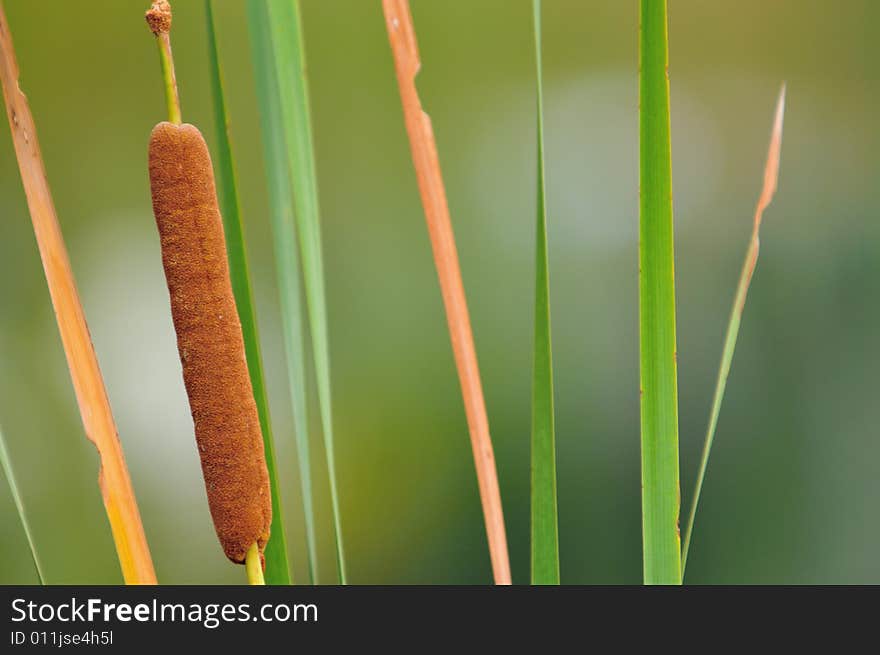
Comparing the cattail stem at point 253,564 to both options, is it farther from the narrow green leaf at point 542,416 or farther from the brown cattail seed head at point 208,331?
the narrow green leaf at point 542,416

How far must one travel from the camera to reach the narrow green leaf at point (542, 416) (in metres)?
0.47

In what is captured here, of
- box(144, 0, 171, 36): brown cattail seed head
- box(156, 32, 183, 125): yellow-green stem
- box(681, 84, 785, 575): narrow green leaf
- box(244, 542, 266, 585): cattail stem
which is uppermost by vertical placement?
box(144, 0, 171, 36): brown cattail seed head

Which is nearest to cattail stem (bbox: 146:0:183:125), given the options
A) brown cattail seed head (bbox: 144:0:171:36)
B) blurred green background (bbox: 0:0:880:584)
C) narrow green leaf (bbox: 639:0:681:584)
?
brown cattail seed head (bbox: 144:0:171:36)

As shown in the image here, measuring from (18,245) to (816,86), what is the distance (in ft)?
7.15

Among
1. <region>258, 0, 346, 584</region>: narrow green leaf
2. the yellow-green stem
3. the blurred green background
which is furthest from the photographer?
the blurred green background

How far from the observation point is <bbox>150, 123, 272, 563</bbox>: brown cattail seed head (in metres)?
0.38

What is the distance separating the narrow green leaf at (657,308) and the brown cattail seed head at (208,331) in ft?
0.68

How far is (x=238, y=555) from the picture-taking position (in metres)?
0.41

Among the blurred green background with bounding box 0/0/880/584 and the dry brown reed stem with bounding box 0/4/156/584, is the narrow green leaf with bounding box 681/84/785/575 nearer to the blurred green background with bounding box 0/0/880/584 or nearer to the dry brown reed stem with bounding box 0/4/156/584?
the dry brown reed stem with bounding box 0/4/156/584

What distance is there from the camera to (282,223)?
53 centimetres

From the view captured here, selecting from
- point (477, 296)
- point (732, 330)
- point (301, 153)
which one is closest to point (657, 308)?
point (732, 330)

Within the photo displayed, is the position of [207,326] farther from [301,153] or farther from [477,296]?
[477,296]

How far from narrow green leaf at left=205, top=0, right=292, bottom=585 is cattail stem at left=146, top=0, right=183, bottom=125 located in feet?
0.35
